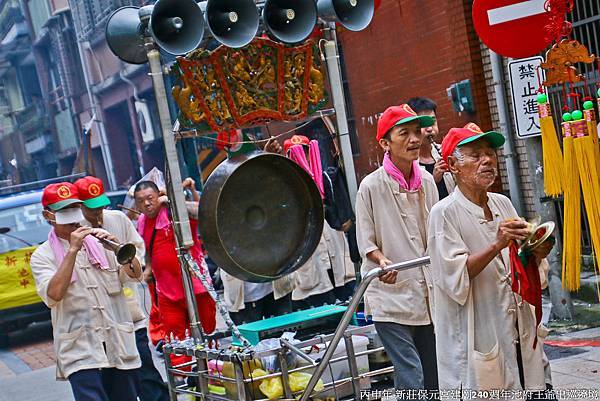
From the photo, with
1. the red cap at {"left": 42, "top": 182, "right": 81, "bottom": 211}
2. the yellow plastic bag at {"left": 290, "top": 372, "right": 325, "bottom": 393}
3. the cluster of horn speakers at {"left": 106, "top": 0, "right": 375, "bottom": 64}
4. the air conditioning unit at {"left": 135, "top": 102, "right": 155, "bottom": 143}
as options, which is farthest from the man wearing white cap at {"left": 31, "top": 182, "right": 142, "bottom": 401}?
the air conditioning unit at {"left": 135, "top": 102, "right": 155, "bottom": 143}

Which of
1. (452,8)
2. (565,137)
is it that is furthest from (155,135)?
(565,137)

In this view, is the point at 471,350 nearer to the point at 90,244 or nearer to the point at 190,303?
the point at 190,303

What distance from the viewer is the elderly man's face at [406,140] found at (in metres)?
5.57

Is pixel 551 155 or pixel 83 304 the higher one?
pixel 551 155

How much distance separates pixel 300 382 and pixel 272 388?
16 centimetres

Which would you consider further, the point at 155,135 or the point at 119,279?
the point at 155,135

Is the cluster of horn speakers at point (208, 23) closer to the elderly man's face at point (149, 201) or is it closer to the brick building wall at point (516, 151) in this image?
the elderly man's face at point (149, 201)

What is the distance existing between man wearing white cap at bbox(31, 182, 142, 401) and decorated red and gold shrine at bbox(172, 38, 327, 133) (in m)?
1.01

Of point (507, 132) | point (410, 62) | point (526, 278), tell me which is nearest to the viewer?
point (526, 278)

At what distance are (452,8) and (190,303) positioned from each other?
6.57m

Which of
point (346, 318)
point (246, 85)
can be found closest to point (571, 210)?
point (346, 318)

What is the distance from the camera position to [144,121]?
56.0 feet

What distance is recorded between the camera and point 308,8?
225 inches

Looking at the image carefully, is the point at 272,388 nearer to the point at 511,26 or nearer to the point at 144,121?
the point at 511,26
